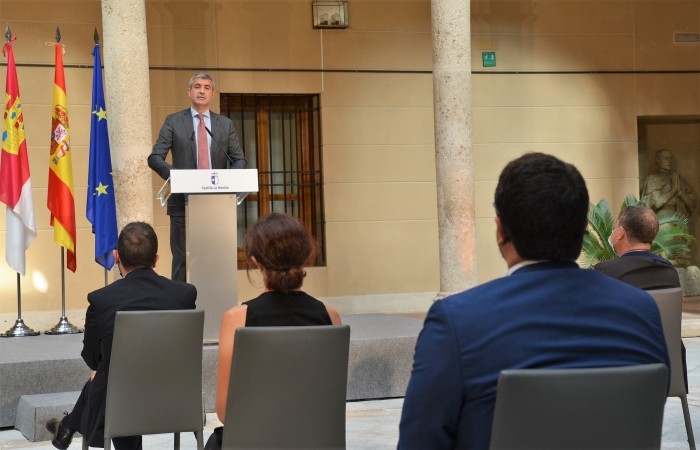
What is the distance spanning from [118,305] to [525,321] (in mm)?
2465

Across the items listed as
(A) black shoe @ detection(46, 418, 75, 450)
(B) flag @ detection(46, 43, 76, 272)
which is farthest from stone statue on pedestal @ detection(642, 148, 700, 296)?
(A) black shoe @ detection(46, 418, 75, 450)

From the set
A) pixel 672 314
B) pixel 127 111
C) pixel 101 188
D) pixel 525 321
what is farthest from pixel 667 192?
pixel 525 321

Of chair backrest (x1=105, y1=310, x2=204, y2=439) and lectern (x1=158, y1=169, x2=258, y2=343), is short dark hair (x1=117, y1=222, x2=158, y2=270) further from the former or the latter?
lectern (x1=158, y1=169, x2=258, y2=343)

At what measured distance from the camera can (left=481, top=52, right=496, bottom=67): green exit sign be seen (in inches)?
445

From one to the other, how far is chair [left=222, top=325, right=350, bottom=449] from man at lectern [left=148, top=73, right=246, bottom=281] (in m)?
3.14

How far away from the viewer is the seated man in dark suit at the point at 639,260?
4.06m

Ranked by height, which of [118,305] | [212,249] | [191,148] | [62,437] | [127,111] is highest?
[127,111]

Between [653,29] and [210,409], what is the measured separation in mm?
7881

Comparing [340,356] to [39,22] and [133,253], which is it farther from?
[39,22]

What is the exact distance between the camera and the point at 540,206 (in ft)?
5.24

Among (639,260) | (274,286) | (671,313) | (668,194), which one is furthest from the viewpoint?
(668,194)

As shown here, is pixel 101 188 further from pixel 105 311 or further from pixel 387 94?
pixel 105 311

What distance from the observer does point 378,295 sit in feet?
36.1

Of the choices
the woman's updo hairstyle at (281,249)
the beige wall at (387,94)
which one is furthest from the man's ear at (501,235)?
the beige wall at (387,94)
